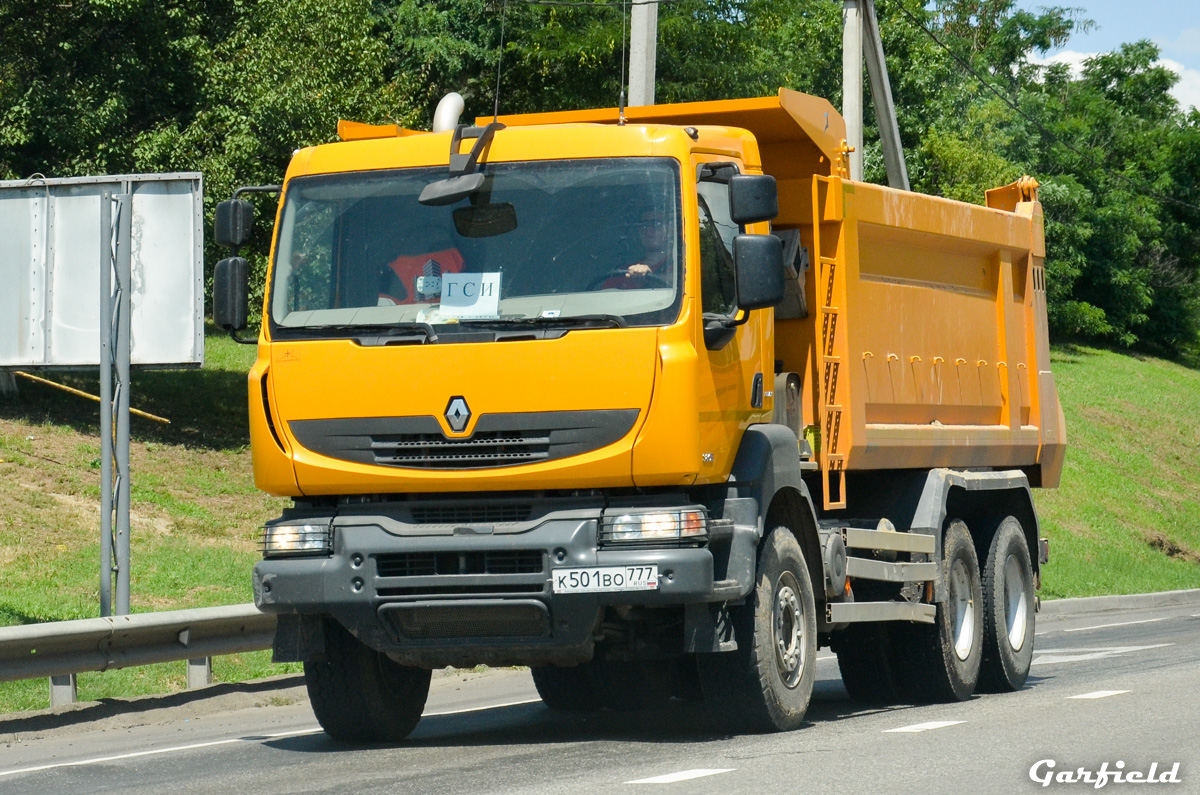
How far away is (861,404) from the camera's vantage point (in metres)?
9.87

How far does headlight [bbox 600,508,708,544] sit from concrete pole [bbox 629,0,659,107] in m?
9.86

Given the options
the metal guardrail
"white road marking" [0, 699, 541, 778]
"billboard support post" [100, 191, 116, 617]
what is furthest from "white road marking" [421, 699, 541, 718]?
"billboard support post" [100, 191, 116, 617]

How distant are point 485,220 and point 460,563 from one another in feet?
5.45

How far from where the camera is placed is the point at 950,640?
34.8ft

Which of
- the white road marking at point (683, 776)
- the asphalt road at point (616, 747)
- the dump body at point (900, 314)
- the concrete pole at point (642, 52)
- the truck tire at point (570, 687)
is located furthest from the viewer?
the concrete pole at point (642, 52)

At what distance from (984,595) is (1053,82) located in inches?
2545

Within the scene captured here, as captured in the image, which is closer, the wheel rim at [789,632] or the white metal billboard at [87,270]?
the wheel rim at [789,632]

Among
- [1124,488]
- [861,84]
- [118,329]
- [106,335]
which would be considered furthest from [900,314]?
[1124,488]

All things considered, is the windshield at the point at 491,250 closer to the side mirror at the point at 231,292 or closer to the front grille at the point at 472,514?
the side mirror at the point at 231,292

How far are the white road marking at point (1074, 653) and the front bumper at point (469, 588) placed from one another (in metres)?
6.97

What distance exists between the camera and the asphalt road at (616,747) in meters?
6.96

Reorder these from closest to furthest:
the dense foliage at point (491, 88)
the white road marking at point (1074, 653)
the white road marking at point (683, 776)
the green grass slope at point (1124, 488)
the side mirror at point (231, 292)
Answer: the white road marking at point (683, 776) < the side mirror at point (231, 292) < the white road marking at point (1074, 653) < the dense foliage at point (491, 88) < the green grass slope at point (1124, 488)

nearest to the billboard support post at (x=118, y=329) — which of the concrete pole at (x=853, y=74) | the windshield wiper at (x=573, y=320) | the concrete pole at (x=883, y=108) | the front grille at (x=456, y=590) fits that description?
the front grille at (x=456, y=590)

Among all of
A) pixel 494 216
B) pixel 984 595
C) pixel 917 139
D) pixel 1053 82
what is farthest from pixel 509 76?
pixel 1053 82
